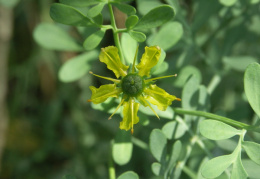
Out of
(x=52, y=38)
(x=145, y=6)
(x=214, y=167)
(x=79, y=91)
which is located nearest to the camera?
(x=214, y=167)

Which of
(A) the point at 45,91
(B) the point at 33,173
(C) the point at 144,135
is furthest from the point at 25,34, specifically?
(C) the point at 144,135

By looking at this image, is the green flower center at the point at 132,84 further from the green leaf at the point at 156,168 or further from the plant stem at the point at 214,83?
the plant stem at the point at 214,83

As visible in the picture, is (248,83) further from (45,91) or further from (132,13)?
(45,91)

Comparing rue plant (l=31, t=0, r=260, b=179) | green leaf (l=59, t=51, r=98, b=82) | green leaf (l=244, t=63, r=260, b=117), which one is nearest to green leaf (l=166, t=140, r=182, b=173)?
rue plant (l=31, t=0, r=260, b=179)

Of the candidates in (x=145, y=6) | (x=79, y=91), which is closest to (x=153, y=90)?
(x=145, y=6)

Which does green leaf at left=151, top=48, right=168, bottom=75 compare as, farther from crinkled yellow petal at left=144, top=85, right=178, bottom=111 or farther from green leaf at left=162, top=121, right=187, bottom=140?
green leaf at left=162, top=121, right=187, bottom=140

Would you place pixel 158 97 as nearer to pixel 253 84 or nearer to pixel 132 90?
pixel 132 90

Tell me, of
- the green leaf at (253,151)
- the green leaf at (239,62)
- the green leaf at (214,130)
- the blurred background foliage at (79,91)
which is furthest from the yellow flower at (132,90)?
the green leaf at (239,62)
